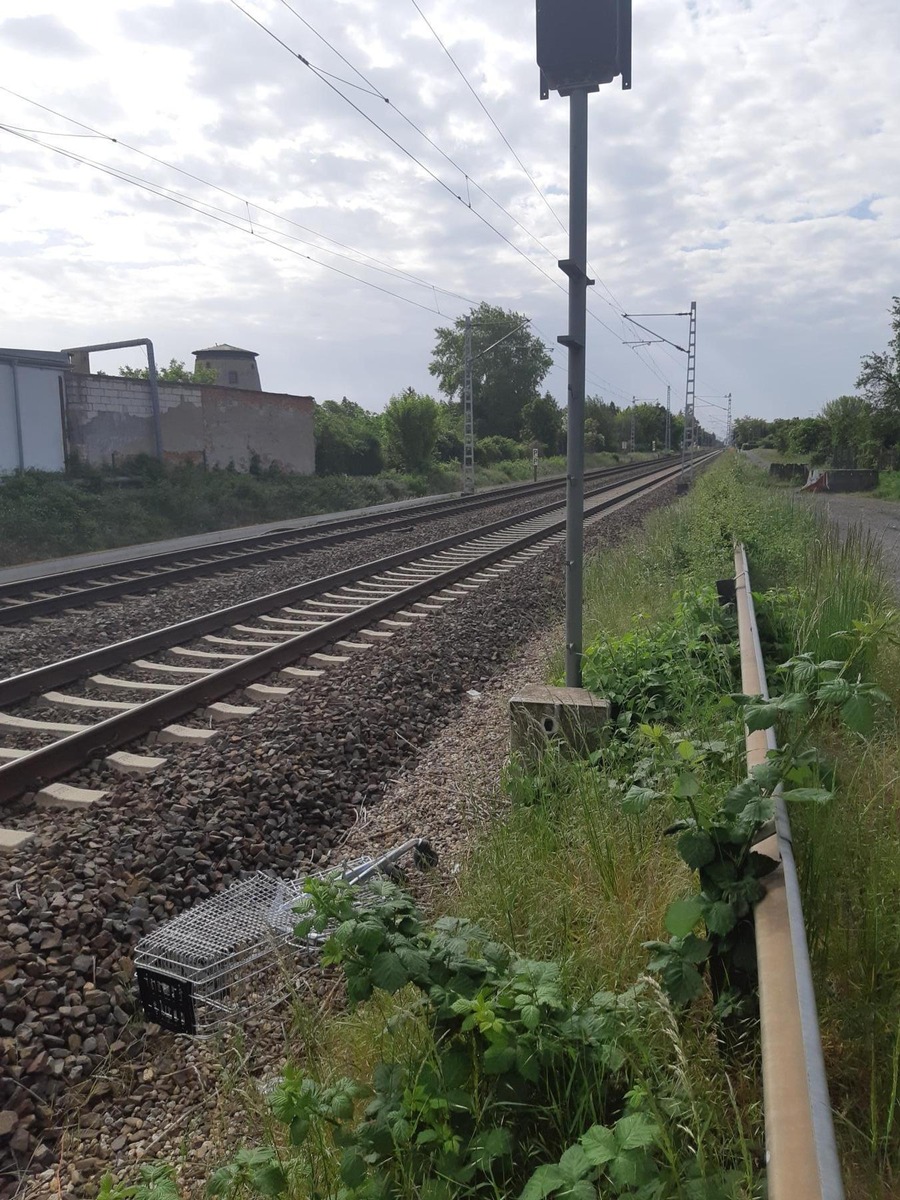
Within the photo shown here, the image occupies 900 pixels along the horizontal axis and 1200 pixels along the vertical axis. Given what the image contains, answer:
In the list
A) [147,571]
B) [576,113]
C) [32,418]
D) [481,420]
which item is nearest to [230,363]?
[481,420]

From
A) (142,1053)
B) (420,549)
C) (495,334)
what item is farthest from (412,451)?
(495,334)

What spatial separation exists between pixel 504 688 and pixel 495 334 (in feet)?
283

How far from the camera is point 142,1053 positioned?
3.22 meters

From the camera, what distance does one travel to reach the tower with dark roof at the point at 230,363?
6028 centimetres

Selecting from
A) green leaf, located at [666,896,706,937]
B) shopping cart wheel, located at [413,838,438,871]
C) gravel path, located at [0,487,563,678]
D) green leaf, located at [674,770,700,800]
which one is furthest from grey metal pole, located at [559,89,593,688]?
gravel path, located at [0,487,563,678]

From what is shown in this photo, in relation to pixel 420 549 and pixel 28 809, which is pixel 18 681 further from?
pixel 420 549

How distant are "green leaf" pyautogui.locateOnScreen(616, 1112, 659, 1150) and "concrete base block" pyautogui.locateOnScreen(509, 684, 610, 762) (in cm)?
278

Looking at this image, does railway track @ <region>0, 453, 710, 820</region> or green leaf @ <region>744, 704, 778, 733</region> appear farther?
railway track @ <region>0, 453, 710, 820</region>

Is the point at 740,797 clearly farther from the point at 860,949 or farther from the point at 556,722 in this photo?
the point at 556,722

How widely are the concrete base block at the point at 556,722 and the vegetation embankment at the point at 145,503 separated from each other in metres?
15.3

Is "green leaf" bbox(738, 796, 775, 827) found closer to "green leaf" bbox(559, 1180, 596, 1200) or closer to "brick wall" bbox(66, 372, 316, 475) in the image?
"green leaf" bbox(559, 1180, 596, 1200)

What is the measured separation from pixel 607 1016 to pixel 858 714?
1.15m

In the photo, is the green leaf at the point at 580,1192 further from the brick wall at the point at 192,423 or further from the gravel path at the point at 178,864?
the brick wall at the point at 192,423

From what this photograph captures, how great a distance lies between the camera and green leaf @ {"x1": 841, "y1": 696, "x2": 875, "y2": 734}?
2639 mm
